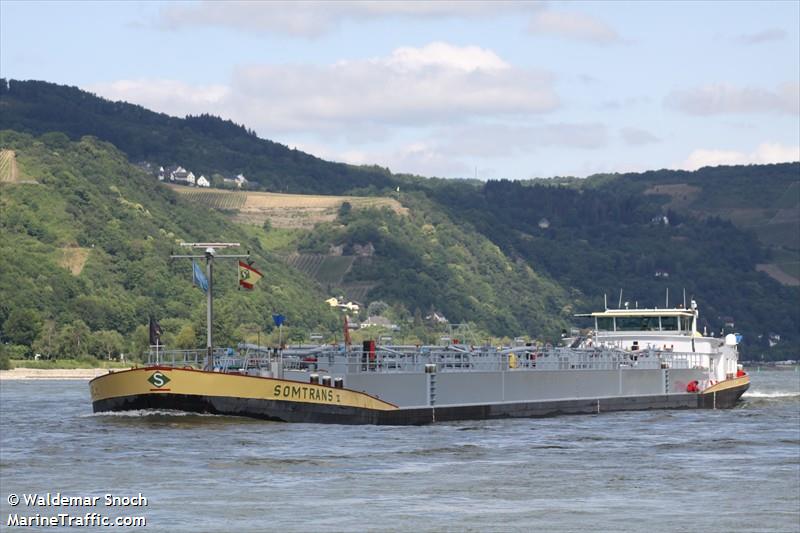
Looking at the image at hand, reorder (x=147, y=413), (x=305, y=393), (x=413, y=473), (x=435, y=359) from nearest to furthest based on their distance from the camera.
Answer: (x=413, y=473) < (x=147, y=413) < (x=305, y=393) < (x=435, y=359)

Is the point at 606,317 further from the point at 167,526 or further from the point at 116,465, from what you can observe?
the point at 167,526

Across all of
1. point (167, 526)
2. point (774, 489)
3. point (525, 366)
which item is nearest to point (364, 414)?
point (525, 366)

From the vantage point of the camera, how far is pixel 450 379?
74188 mm

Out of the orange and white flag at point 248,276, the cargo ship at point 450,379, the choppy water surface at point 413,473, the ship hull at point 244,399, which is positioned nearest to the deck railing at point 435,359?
the cargo ship at point 450,379

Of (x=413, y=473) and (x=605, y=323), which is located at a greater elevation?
(x=605, y=323)

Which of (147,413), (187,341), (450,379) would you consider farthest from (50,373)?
(147,413)

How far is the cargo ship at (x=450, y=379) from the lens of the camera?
63.9 meters

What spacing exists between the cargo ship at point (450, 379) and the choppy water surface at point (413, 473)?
1288 mm

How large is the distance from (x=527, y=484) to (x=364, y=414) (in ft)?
65.7

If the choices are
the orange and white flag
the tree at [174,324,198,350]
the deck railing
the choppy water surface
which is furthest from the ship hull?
the tree at [174,324,198,350]

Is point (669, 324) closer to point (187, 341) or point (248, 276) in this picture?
point (248, 276)

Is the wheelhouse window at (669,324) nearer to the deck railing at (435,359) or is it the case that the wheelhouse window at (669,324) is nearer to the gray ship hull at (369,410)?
the deck railing at (435,359)

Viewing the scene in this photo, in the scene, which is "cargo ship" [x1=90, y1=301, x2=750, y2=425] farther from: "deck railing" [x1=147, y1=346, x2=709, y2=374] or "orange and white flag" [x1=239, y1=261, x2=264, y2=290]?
"orange and white flag" [x1=239, y1=261, x2=264, y2=290]

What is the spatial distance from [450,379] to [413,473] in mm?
23505
